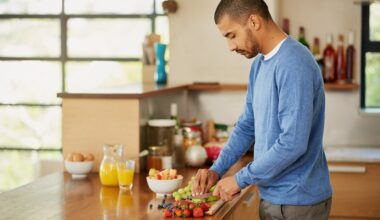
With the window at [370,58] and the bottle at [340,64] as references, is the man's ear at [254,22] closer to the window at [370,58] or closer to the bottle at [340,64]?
the bottle at [340,64]

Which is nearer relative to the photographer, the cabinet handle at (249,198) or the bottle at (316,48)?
the cabinet handle at (249,198)

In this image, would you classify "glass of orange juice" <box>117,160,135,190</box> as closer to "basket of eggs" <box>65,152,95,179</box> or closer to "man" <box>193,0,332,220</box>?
"basket of eggs" <box>65,152,95,179</box>

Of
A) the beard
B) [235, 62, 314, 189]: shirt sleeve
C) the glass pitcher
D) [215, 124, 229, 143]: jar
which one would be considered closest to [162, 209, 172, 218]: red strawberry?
[235, 62, 314, 189]: shirt sleeve

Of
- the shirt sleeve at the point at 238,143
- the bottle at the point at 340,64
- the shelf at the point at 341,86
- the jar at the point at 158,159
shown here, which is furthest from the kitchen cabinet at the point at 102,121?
the bottle at the point at 340,64

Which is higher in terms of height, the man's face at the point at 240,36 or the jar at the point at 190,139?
the man's face at the point at 240,36

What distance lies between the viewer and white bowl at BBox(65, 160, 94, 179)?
138 inches

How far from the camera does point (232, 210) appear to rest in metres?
2.93

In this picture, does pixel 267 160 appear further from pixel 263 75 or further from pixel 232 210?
pixel 232 210

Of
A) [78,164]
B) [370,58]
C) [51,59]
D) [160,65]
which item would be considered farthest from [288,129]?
[51,59]

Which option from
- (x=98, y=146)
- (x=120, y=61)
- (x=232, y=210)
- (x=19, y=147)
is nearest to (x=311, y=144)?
(x=232, y=210)

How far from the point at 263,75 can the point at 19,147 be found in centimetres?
438

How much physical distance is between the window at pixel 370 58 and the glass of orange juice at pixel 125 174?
2318mm

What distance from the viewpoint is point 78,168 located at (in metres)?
3.52

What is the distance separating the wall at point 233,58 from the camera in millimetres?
4914
